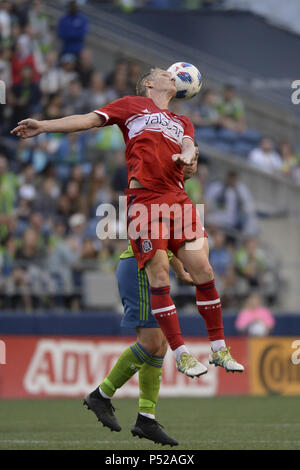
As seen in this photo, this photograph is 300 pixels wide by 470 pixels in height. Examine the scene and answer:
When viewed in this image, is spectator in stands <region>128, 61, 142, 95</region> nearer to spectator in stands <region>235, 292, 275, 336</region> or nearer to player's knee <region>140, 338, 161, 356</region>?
spectator in stands <region>235, 292, 275, 336</region>

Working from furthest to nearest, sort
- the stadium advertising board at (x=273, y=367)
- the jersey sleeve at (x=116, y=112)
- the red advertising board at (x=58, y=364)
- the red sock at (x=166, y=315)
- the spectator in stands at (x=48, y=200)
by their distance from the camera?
the spectator in stands at (x=48, y=200), the stadium advertising board at (x=273, y=367), the red advertising board at (x=58, y=364), the jersey sleeve at (x=116, y=112), the red sock at (x=166, y=315)

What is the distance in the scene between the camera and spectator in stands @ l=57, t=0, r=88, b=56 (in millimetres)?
19078

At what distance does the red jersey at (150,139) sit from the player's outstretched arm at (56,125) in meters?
0.13

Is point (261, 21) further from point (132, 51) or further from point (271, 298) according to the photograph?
point (271, 298)

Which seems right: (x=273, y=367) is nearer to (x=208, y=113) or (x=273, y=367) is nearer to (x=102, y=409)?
(x=208, y=113)

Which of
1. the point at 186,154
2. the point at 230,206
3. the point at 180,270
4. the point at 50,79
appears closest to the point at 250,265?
the point at 230,206

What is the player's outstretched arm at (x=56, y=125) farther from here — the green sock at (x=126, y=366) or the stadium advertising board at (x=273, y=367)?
the stadium advertising board at (x=273, y=367)

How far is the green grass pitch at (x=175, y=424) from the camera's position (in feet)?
26.3

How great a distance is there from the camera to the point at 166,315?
729 cm

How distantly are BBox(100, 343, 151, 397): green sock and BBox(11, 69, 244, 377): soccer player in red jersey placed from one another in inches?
19.9

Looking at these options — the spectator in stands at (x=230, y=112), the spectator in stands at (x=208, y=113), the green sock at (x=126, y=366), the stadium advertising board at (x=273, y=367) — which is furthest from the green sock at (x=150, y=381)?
the spectator in stands at (x=230, y=112)

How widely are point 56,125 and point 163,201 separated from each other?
3.11ft

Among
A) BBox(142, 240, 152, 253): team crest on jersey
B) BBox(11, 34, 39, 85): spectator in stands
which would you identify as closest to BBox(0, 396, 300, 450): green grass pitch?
BBox(142, 240, 152, 253): team crest on jersey

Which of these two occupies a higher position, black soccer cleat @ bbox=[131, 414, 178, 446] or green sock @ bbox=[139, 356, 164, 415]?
green sock @ bbox=[139, 356, 164, 415]
